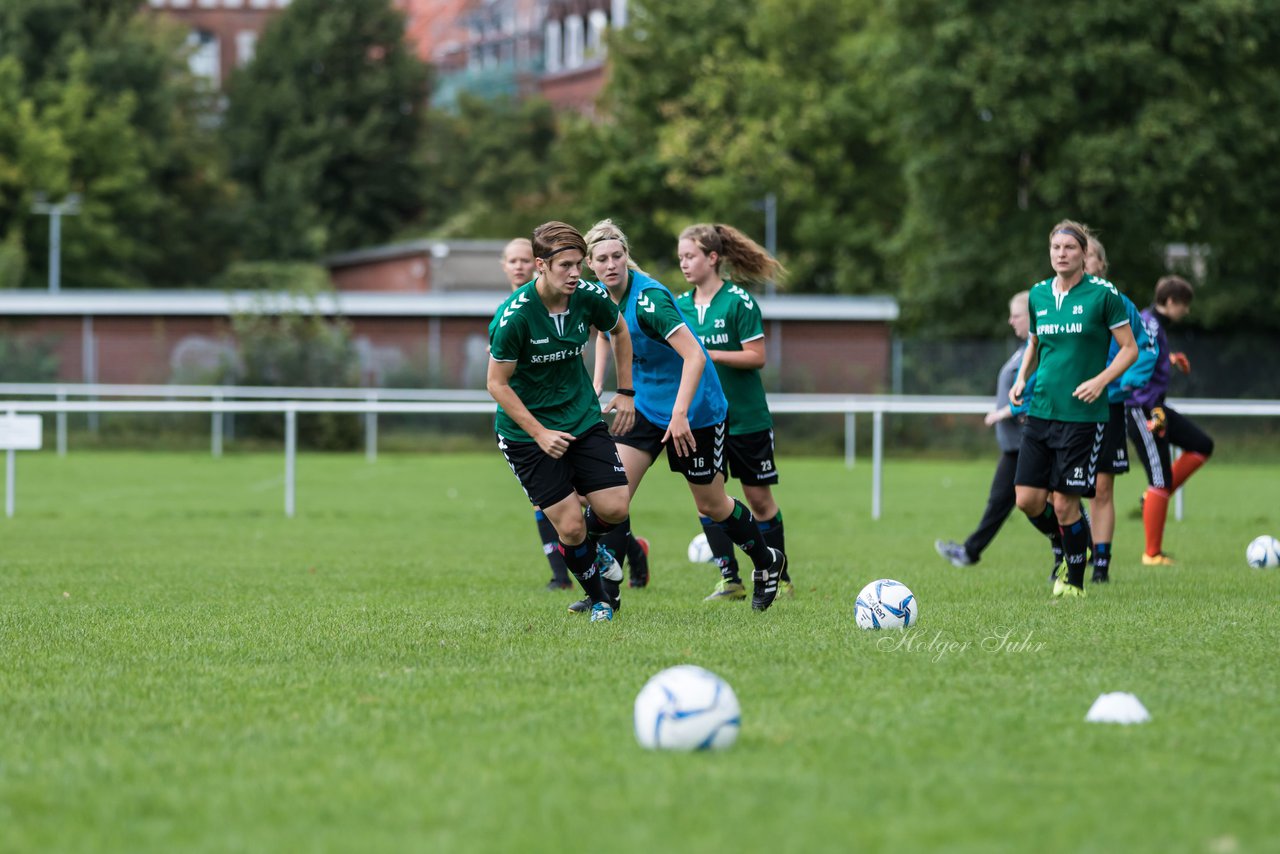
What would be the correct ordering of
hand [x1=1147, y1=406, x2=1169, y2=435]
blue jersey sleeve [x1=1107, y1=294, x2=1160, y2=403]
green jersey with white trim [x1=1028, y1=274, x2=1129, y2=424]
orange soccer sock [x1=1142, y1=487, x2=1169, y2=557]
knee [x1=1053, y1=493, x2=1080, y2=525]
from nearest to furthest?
1. green jersey with white trim [x1=1028, y1=274, x2=1129, y2=424]
2. knee [x1=1053, y1=493, x2=1080, y2=525]
3. blue jersey sleeve [x1=1107, y1=294, x2=1160, y2=403]
4. hand [x1=1147, y1=406, x2=1169, y2=435]
5. orange soccer sock [x1=1142, y1=487, x2=1169, y2=557]

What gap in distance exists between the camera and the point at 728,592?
949 cm

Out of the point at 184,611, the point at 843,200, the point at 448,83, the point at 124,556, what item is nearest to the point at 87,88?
the point at 843,200

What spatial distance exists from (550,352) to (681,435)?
2.57ft

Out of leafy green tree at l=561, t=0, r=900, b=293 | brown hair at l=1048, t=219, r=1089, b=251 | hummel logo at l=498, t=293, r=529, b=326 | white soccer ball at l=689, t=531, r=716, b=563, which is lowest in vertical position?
white soccer ball at l=689, t=531, r=716, b=563

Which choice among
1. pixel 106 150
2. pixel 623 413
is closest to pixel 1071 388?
pixel 623 413

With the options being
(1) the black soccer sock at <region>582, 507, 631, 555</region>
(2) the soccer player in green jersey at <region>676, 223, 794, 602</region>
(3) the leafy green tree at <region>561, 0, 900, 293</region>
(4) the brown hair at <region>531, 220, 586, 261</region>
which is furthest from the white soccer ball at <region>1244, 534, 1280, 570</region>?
(3) the leafy green tree at <region>561, 0, 900, 293</region>

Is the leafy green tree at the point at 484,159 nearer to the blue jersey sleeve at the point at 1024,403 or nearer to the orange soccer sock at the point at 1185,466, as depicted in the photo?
the orange soccer sock at the point at 1185,466

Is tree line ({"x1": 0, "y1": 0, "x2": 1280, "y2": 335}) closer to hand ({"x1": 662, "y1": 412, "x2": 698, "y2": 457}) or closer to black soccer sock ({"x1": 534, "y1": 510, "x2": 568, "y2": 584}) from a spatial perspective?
black soccer sock ({"x1": 534, "y1": 510, "x2": 568, "y2": 584})

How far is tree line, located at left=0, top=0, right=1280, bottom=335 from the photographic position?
109ft

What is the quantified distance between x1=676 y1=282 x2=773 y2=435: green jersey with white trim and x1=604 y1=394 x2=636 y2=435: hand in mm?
879

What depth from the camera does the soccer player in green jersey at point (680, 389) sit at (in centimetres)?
842

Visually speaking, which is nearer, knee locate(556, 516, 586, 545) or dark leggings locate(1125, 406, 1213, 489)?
knee locate(556, 516, 586, 545)

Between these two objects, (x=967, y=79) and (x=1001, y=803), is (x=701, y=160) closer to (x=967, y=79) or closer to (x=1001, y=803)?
(x=967, y=79)

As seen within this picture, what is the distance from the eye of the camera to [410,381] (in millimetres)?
34250
